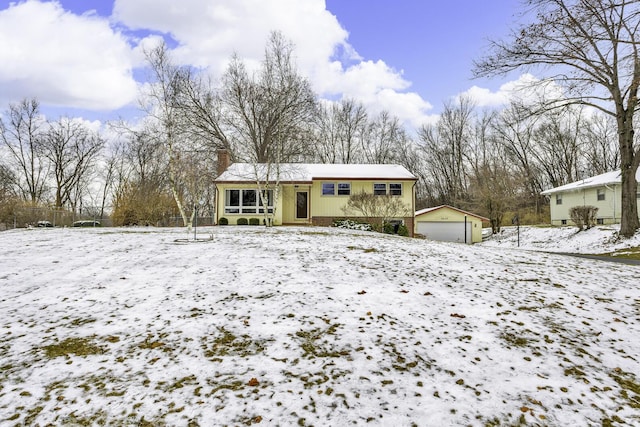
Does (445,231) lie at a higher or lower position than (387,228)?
lower

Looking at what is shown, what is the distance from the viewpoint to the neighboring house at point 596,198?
23156mm

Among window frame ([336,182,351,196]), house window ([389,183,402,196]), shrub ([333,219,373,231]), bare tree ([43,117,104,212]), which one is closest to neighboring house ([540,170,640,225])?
house window ([389,183,402,196])

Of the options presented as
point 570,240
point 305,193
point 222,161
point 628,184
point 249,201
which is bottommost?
point 570,240

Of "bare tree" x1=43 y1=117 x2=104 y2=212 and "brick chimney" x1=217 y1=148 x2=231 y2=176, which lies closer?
"brick chimney" x1=217 y1=148 x2=231 y2=176

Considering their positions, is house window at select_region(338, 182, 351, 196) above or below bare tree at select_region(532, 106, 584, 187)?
below

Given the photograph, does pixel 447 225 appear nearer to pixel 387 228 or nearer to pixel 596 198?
pixel 387 228

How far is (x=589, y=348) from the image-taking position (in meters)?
3.70

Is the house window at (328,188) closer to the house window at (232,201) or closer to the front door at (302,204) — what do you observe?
the front door at (302,204)

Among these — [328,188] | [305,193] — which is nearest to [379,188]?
[328,188]

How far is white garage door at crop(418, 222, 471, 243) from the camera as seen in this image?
26219mm

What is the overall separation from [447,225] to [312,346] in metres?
25.0

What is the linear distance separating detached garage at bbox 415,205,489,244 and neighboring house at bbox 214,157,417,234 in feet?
15.8

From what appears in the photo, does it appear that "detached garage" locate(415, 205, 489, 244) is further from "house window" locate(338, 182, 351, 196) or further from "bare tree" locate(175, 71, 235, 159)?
"bare tree" locate(175, 71, 235, 159)

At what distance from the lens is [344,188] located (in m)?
22.1
